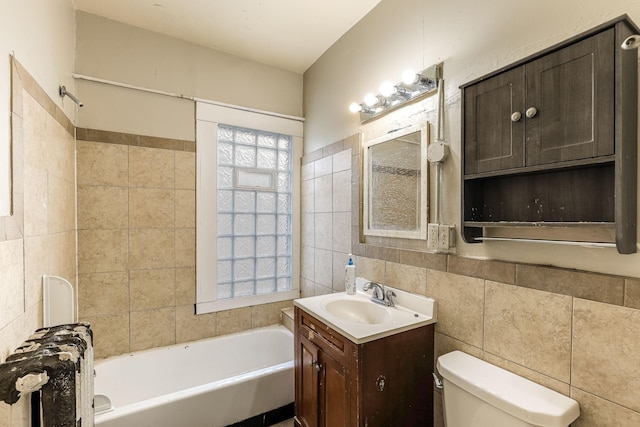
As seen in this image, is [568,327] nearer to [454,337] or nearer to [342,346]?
[454,337]

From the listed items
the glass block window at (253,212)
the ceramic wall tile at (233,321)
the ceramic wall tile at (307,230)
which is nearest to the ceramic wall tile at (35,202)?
the glass block window at (253,212)

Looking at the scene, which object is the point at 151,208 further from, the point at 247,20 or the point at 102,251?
the point at 247,20

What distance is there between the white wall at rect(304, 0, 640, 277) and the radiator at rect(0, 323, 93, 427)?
1550 millimetres

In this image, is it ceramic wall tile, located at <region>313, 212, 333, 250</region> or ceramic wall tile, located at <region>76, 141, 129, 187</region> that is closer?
ceramic wall tile, located at <region>76, 141, 129, 187</region>

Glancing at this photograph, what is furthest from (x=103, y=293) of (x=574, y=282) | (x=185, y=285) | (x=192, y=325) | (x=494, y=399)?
(x=574, y=282)

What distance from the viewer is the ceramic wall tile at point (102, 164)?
1950mm

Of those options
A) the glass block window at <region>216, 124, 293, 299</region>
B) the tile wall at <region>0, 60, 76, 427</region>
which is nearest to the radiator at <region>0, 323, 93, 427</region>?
the tile wall at <region>0, 60, 76, 427</region>

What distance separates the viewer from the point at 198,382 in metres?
2.25

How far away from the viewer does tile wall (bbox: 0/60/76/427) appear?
0.96 meters

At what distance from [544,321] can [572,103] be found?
750 millimetres

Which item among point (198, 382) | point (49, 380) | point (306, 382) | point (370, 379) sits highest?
point (49, 380)

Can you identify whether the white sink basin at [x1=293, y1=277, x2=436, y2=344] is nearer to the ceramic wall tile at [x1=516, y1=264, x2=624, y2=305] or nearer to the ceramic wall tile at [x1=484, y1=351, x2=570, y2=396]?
the ceramic wall tile at [x1=484, y1=351, x2=570, y2=396]

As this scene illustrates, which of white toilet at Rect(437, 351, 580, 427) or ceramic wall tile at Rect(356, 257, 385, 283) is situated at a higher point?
ceramic wall tile at Rect(356, 257, 385, 283)

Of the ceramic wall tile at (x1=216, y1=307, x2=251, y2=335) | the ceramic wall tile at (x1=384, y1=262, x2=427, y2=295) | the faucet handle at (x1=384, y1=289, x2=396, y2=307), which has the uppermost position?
the ceramic wall tile at (x1=384, y1=262, x2=427, y2=295)
